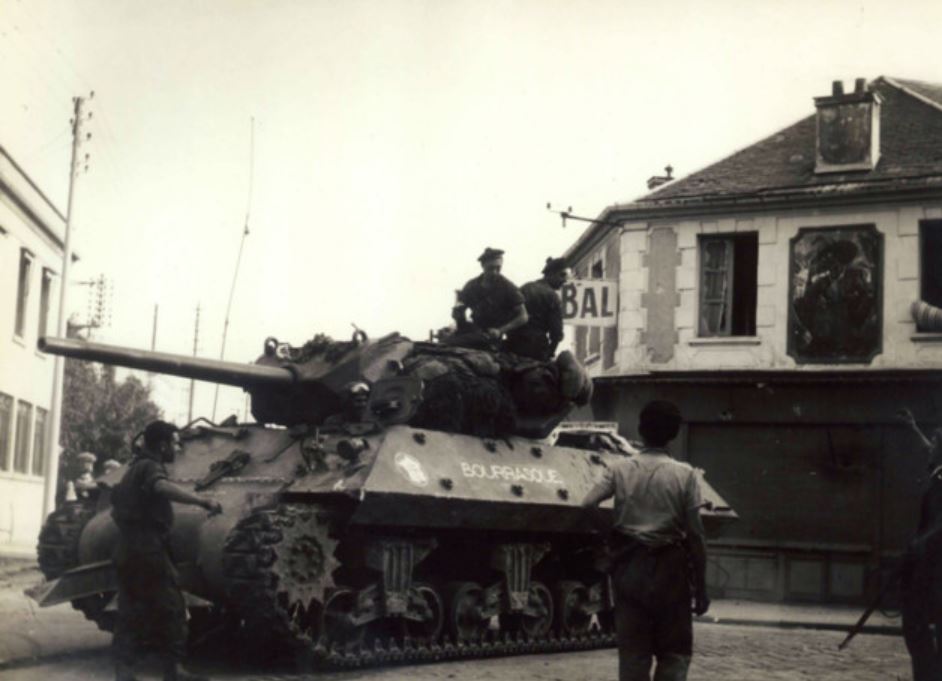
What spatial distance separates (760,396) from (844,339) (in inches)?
62.1

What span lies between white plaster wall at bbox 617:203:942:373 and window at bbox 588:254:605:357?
307 cm

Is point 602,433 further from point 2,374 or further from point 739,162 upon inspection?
point 2,374

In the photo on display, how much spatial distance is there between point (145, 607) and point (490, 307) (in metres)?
5.63

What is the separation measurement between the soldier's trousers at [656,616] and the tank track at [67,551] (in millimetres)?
6293

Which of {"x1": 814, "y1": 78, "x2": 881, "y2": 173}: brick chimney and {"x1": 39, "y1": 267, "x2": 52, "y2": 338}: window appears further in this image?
{"x1": 39, "y1": 267, "x2": 52, "y2": 338}: window

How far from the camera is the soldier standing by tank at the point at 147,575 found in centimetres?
992

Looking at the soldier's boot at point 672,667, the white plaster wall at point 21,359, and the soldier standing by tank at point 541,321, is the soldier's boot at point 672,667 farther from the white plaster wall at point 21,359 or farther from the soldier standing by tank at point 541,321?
the white plaster wall at point 21,359

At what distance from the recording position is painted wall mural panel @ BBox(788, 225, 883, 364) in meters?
22.6

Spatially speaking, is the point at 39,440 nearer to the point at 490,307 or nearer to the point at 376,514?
the point at 490,307

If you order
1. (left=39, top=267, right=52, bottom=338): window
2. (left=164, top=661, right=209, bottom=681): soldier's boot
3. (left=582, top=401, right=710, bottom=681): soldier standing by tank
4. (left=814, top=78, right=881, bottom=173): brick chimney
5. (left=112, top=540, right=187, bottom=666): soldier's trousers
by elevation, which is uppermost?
(left=814, top=78, right=881, bottom=173): brick chimney

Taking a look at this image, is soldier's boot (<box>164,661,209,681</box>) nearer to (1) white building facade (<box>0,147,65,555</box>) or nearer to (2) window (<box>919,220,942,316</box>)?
(2) window (<box>919,220,942,316</box>)

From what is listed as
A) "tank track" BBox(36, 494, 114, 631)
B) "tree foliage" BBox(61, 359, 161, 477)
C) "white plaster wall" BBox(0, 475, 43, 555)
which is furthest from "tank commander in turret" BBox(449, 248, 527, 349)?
"tree foliage" BBox(61, 359, 161, 477)

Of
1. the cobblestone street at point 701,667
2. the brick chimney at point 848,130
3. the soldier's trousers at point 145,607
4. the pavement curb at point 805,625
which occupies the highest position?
the brick chimney at point 848,130

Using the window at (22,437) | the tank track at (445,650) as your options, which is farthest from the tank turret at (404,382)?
the window at (22,437)
